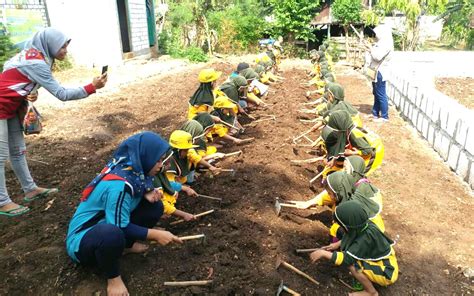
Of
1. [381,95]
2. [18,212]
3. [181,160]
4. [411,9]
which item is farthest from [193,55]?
[18,212]

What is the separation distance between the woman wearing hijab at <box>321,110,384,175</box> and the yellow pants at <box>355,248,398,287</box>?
167 cm

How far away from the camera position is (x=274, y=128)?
259 inches

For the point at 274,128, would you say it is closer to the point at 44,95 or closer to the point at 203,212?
the point at 203,212

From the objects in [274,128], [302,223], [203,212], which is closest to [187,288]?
[203,212]

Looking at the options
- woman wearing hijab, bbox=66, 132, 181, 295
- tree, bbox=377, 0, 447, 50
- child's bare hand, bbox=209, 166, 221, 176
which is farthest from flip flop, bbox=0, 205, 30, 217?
tree, bbox=377, 0, 447, 50

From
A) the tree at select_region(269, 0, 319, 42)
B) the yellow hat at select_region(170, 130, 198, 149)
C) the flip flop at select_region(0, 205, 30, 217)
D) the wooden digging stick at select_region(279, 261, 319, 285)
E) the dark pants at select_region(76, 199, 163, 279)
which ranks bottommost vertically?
the wooden digging stick at select_region(279, 261, 319, 285)

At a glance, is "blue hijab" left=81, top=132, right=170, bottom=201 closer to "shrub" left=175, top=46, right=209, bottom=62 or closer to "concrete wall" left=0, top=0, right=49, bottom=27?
"concrete wall" left=0, top=0, right=49, bottom=27

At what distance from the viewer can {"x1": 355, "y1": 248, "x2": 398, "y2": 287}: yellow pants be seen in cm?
280

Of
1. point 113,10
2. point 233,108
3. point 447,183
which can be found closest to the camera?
point 447,183

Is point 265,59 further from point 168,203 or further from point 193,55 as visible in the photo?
point 168,203

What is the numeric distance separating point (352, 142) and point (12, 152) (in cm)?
385

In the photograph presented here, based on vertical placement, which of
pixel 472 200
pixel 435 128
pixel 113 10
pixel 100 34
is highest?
pixel 113 10

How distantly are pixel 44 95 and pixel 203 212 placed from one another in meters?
7.02

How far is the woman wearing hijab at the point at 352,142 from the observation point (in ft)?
14.1
